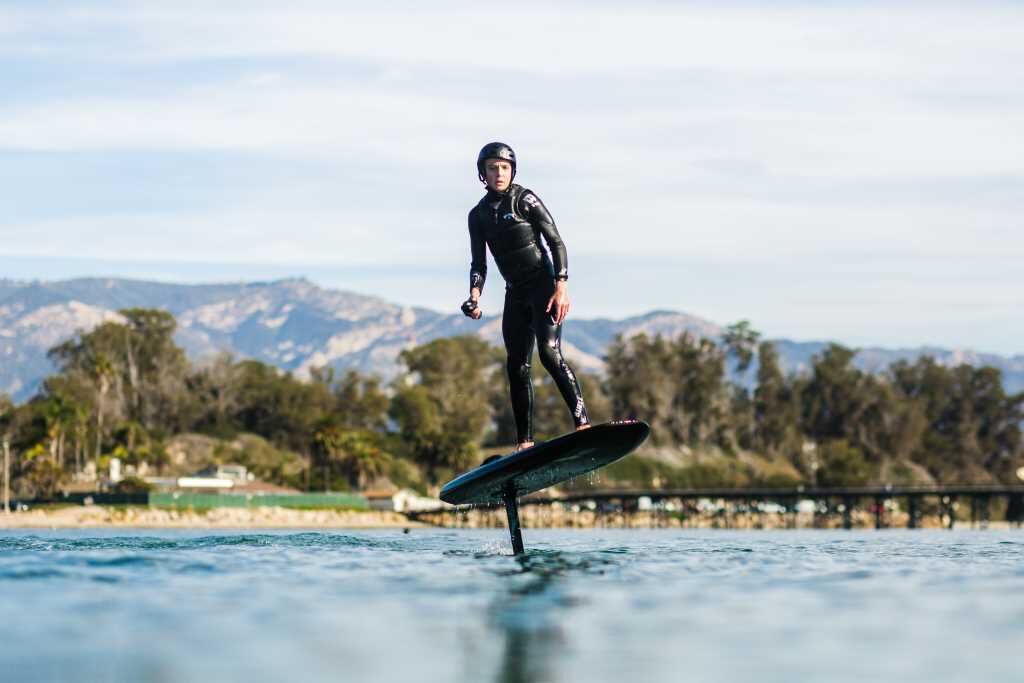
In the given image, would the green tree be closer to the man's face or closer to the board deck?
the board deck

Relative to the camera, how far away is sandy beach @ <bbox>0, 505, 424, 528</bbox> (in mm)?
130125

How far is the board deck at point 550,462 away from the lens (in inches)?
713

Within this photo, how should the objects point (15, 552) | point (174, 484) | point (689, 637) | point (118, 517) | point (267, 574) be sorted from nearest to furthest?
point (689, 637)
point (267, 574)
point (15, 552)
point (118, 517)
point (174, 484)

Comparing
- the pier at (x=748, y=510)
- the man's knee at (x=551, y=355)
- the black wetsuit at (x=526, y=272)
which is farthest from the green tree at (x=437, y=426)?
the man's knee at (x=551, y=355)

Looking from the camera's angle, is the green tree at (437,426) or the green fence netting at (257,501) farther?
the green tree at (437,426)

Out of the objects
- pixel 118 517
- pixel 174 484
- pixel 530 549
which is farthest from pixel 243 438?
pixel 530 549

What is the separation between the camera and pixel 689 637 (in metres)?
10.4

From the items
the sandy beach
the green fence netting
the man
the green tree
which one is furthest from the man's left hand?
the green tree

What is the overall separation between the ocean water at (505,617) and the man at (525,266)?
2.65 m

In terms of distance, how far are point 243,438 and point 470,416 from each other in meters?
29.0

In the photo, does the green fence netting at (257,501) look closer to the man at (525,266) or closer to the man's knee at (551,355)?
the man at (525,266)

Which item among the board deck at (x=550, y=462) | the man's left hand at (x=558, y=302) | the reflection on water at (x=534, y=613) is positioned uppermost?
the man's left hand at (x=558, y=302)

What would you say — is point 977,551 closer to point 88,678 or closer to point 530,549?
point 530,549

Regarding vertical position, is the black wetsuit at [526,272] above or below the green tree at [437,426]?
below
